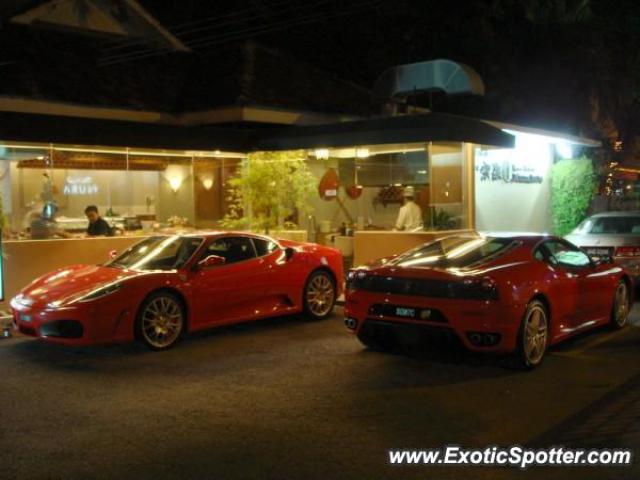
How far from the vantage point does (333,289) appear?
1187 cm

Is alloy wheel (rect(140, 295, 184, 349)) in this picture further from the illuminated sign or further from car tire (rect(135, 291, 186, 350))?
the illuminated sign

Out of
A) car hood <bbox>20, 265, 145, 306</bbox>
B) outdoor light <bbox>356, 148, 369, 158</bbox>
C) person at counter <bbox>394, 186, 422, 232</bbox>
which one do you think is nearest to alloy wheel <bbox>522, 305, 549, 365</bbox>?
car hood <bbox>20, 265, 145, 306</bbox>

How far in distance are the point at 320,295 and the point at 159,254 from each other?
260 centimetres

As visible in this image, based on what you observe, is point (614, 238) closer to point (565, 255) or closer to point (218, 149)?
point (565, 255)

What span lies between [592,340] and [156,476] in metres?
6.55

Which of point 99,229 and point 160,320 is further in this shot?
point 99,229

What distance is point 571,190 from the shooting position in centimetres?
2078

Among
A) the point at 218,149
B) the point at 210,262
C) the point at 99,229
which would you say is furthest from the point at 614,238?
the point at 99,229

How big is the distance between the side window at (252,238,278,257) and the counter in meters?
4.37

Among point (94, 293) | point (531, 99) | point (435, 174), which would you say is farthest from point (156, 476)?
point (531, 99)

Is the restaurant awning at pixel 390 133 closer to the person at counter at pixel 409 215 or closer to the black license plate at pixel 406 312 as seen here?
the person at counter at pixel 409 215

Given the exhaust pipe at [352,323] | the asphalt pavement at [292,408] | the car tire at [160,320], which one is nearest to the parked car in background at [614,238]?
the asphalt pavement at [292,408]

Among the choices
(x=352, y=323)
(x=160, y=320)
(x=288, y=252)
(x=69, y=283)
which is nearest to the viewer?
(x=352, y=323)

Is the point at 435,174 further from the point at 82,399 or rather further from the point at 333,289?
the point at 82,399
